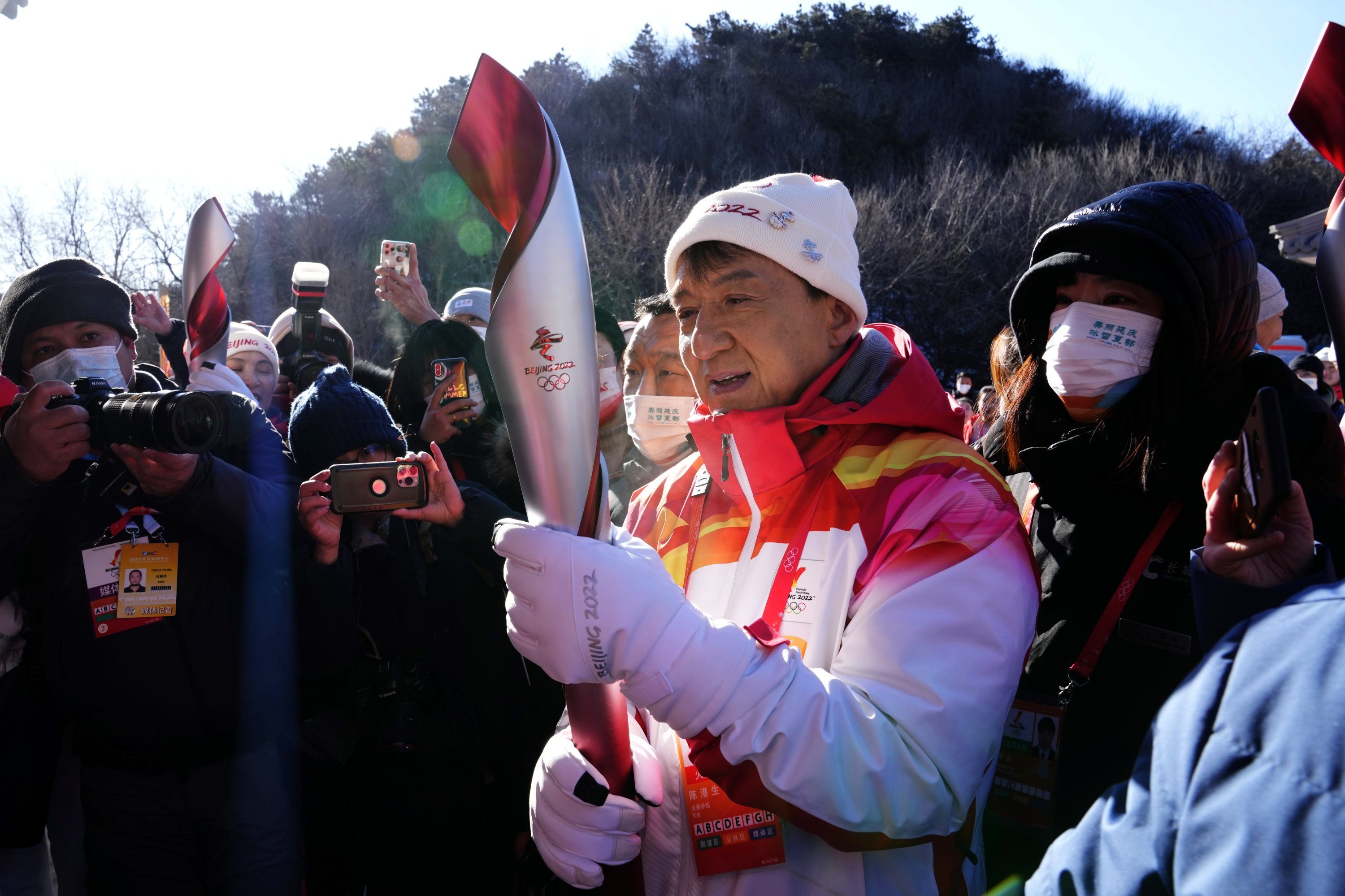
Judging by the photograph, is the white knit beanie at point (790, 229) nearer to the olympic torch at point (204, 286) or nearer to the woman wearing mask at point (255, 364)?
the olympic torch at point (204, 286)

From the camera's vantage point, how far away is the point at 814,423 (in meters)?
1.59

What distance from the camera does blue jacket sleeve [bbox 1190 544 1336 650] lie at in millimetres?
1205

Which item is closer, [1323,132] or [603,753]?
[603,753]

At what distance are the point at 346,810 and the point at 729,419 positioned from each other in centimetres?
187

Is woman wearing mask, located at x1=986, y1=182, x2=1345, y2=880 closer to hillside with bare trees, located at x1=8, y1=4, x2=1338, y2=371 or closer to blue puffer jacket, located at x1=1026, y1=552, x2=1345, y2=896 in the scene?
blue puffer jacket, located at x1=1026, y1=552, x2=1345, y2=896

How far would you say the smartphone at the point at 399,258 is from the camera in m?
4.12

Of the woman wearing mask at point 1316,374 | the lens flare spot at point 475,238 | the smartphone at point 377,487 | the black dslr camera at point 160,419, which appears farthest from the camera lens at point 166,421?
the lens flare spot at point 475,238

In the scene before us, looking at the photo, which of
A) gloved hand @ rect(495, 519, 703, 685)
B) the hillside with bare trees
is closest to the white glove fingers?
gloved hand @ rect(495, 519, 703, 685)

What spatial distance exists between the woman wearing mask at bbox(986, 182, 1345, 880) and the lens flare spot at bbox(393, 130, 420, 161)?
35.5 m

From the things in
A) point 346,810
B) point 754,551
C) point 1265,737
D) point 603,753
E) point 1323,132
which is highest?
point 1323,132

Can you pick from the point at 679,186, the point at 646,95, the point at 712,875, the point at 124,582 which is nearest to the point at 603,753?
the point at 712,875

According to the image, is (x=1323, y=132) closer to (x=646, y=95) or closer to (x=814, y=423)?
(x=814, y=423)

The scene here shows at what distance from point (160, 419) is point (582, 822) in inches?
51.8

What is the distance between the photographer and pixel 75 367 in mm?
2480
